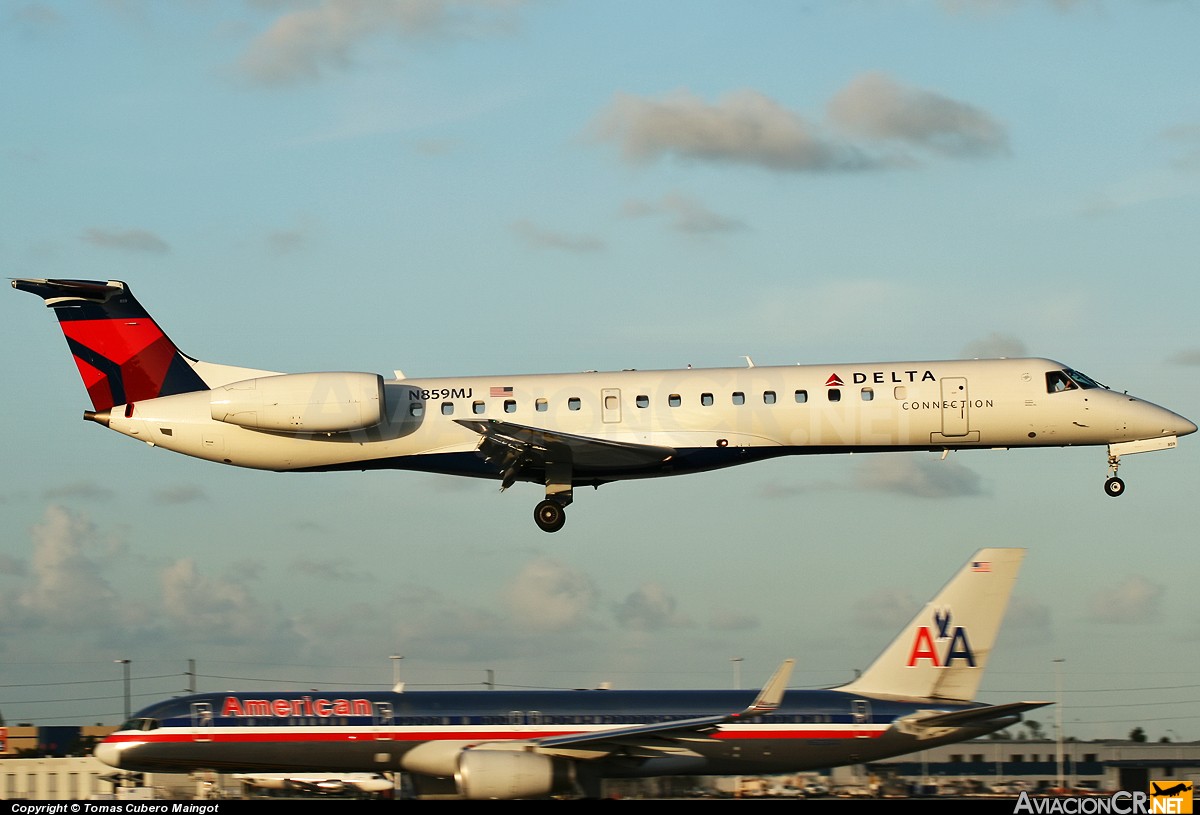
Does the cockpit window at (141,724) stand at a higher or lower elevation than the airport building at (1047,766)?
higher

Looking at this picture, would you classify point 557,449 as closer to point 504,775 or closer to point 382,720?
point 382,720

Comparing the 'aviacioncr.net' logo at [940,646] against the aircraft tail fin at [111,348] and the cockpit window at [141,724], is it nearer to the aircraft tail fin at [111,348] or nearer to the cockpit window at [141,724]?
the cockpit window at [141,724]

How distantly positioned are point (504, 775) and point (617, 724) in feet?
8.32

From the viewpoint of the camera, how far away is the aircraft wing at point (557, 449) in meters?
31.5

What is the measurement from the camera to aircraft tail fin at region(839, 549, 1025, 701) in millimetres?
26938

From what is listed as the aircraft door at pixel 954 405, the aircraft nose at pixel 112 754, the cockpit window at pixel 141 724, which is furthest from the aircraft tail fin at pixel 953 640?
the aircraft nose at pixel 112 754

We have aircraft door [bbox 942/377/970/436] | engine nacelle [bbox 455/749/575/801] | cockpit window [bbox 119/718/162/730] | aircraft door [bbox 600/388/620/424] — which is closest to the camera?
engine nacelle [bbox 455/749/575/801]

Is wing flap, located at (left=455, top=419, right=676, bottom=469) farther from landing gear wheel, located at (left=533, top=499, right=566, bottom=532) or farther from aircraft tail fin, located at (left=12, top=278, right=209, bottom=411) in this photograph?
aircraft tail fin, located at (left=12, top=278, right=209, bottom=411)

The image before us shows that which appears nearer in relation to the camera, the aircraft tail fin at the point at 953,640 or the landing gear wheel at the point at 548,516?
the aircraft tail fin at the point at 953,640

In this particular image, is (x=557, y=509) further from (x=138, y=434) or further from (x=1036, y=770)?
(x=1036, y=770)

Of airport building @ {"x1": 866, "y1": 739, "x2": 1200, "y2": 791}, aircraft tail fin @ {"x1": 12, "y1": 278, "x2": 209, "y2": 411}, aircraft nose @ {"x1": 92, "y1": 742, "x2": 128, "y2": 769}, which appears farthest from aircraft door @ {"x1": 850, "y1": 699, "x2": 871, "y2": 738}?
aircraft tail fin @ {"x1": 12, "y1": 278, "x2": 209, "y2": 411}

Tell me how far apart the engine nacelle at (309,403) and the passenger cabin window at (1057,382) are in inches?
534

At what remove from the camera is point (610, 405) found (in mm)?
32719

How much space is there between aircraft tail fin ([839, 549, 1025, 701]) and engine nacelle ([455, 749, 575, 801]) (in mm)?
5399
